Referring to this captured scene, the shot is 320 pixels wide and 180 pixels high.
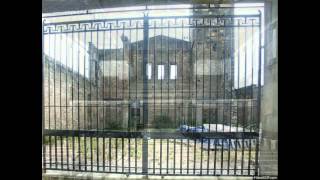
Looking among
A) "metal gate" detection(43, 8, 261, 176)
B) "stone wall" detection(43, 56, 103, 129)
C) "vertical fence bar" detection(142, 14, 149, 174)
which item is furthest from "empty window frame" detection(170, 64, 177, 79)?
"stone wall" detection(43, 56, 103, 129)

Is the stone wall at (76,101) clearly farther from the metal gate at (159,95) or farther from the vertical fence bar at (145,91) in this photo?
the vertical fence bar at (145,91)

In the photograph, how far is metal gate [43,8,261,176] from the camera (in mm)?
1755

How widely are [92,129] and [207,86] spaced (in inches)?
31.2

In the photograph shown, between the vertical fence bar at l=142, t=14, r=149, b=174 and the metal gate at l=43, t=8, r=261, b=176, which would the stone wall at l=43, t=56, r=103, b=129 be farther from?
the vertical fence bar at l=142, t=14, r=149, b=174

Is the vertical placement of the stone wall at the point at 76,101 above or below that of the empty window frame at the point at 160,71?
below

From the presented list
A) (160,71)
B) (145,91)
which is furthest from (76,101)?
(160,71)

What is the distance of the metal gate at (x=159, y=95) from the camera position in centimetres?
175

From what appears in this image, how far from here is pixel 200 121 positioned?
179cm

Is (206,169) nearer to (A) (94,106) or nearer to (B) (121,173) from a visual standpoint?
(B) (121,173)

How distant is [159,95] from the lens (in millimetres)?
1804

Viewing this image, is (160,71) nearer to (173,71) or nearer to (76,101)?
(173,71)

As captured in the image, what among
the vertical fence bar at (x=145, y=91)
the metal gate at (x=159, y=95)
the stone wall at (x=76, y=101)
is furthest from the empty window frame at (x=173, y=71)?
the stone wall at (x=76, y=101)
